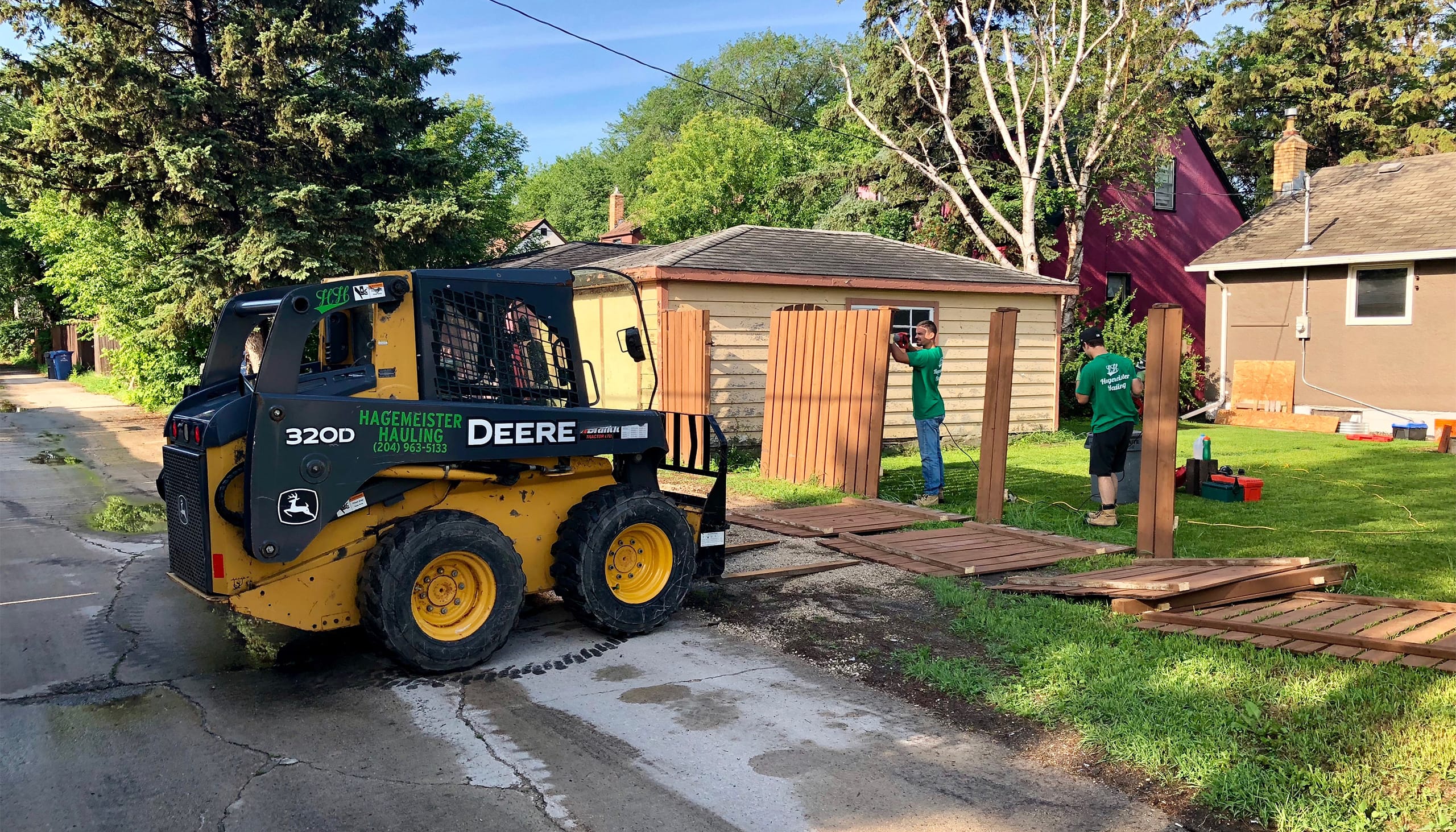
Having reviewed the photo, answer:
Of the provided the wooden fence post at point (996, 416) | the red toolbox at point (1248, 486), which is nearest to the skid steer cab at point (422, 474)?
the wooden fence post at point (996, 416)

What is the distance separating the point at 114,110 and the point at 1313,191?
24.1 m

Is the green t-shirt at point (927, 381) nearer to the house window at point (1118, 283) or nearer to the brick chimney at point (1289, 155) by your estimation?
the brick chimney at point (1289, 155)

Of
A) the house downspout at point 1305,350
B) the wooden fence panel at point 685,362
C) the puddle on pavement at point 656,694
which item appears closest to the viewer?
the puddle on pavement at point 656,694

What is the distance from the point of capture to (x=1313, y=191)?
77.2ft

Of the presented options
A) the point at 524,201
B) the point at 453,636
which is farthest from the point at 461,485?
the point at 524,201

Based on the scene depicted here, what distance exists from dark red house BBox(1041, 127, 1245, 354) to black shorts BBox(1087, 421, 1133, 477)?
17.1 metres

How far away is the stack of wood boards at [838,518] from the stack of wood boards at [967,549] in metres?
0.22

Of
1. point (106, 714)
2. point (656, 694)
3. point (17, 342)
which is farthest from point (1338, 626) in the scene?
point (17, 342)

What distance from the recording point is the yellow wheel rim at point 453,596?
5645 millimetres

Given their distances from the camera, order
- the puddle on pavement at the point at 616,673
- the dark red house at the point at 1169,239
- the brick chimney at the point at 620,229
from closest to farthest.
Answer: the puddle on pavement at the point at 616,673 → the dark red house at the point at 1169,239 → the brick chimney at the point at 620,229

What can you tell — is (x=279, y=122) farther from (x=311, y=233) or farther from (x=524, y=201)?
(x=524, y=201)

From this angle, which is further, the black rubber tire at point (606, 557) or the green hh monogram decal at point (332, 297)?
the black rubber tire at point (606, 557)

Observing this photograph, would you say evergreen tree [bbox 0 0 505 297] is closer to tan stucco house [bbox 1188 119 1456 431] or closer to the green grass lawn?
the green grass lawn

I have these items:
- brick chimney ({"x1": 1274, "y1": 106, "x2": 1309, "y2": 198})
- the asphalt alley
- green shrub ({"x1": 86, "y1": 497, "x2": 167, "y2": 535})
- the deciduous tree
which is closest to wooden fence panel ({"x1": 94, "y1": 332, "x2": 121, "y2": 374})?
green shrub ({"x1": 86, "y1": 497, "x2": 167, "y2": 535})
